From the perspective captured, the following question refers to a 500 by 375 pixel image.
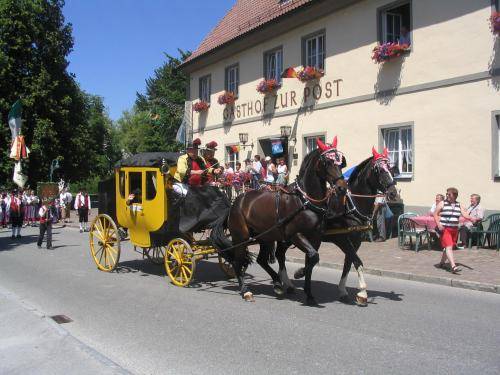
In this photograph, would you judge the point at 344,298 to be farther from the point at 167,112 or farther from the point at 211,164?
the point at 167,112

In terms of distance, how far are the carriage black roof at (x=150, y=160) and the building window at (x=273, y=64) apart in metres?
11.1

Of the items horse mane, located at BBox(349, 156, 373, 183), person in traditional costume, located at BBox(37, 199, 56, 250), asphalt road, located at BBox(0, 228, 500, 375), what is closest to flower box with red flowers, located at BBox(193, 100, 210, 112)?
person in traditional costume, located at BBox(37, 199, 56, 250)

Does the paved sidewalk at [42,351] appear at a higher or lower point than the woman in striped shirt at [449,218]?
lower

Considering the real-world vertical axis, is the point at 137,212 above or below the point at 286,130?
below

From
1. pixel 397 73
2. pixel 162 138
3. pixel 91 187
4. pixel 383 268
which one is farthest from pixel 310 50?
pixel 91 187

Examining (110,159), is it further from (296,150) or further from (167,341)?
(167,341)

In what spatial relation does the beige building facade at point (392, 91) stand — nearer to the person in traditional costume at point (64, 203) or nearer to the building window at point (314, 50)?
the building window at point (314, 50)

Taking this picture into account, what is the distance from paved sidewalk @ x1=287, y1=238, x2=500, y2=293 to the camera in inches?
353

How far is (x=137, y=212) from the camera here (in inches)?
374

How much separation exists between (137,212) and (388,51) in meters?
9.16

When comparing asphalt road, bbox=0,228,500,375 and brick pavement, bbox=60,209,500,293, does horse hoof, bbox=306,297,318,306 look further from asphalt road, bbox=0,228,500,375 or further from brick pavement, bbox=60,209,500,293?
brick pavement, bbox=60,209,500,293

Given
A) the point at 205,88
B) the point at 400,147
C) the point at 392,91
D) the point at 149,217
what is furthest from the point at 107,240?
the point at 205,88

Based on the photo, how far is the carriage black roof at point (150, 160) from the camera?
30.2 feet

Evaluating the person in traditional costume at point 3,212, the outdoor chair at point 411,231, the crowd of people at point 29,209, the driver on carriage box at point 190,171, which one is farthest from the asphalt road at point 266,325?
the person in traditional costume at point 3,212
